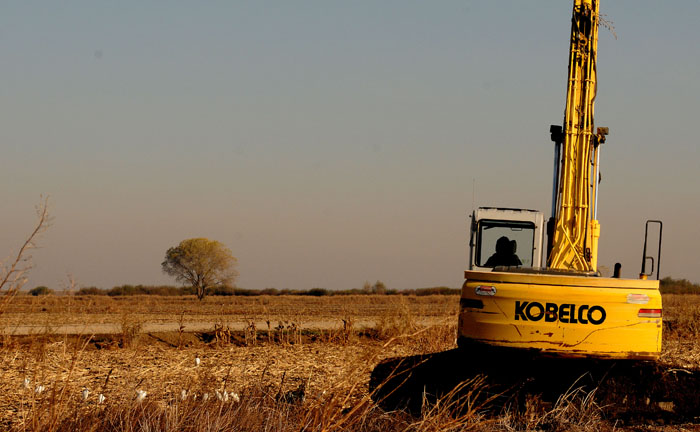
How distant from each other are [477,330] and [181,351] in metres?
10.8

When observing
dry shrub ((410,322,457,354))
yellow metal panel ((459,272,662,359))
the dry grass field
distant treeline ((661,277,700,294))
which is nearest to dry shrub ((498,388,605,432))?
the dry grass field

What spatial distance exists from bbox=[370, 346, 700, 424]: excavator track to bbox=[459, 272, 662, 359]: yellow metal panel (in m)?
0.19

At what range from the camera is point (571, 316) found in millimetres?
10805

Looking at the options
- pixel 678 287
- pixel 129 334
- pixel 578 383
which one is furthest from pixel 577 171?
pixel 678 287

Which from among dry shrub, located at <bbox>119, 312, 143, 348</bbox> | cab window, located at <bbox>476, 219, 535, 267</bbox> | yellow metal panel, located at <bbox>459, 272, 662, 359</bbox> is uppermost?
cab window, located at <bbox>476, 219, 535, 267</bbox>

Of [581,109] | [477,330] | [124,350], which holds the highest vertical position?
[581,109]

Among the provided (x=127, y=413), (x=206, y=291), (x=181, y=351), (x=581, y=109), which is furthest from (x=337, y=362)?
(x=206, y=291)

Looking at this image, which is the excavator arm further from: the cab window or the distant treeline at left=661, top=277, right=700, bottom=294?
the distant treeline at left=661, top=277, right=700, bottom=294

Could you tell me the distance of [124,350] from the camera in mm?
20453

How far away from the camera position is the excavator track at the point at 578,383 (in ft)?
36.1

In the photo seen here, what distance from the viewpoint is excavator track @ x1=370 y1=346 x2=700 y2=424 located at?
11016 millimetres

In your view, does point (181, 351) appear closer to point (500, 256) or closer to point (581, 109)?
point (500, 256)

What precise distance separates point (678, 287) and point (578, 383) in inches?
2554

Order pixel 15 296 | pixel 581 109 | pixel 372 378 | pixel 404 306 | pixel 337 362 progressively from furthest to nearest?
pixel 404 306 < pixel 337 362 < pixel 581 109 < pixel 372 378 < pixel 15 296
